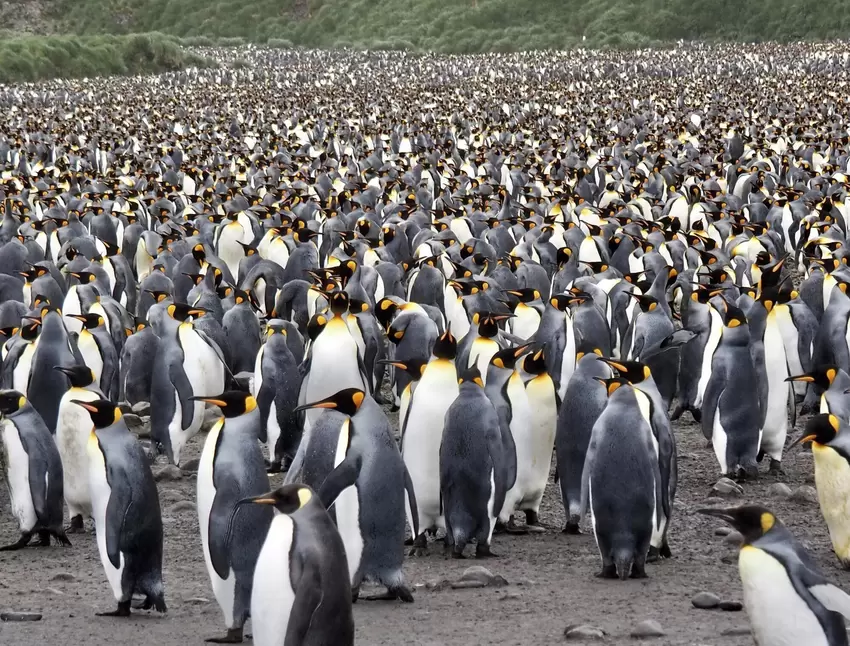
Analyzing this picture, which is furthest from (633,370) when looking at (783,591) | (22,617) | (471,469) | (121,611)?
(22,617)

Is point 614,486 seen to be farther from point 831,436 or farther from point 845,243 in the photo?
point 845,243

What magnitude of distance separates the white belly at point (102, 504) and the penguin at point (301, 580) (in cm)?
90

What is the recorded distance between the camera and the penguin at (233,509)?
398 cm

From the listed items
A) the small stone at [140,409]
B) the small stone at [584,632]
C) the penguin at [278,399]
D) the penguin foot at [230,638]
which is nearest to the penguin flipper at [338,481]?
the penguin foot at [230,638]

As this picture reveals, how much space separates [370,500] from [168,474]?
7.34ft

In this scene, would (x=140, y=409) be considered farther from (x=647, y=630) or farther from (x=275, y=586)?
(x=647, y=630)

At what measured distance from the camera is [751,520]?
3.48 meters

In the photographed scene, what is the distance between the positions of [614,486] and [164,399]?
2833 mm

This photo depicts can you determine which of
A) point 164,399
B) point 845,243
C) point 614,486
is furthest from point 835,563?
point 845,243

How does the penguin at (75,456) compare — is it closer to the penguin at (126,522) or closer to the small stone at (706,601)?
the penguin at (126,522)

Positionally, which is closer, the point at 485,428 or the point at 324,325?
the point at 485,428

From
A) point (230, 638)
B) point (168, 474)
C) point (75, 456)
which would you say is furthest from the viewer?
point (168, 474)

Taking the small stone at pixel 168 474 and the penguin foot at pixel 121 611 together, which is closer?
the penguin foot at pixel 121 611

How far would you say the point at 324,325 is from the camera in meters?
6.28
